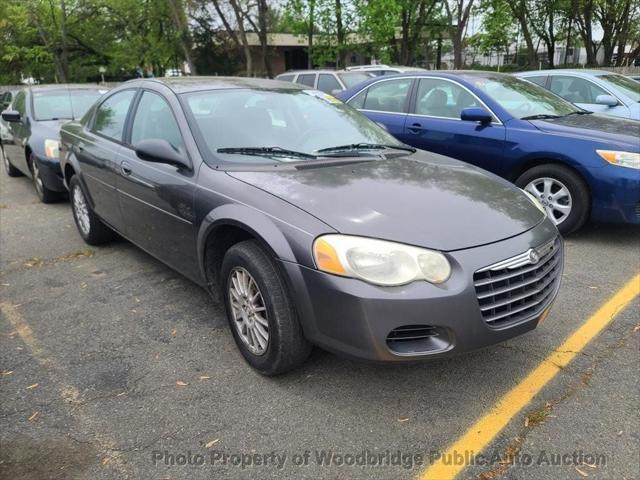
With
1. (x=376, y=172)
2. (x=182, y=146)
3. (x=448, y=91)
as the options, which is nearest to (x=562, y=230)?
(x=448, y=91)

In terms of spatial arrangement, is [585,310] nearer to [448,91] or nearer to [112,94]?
[448,91]

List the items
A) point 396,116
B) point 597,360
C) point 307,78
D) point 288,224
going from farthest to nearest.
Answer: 1. point 307,78
2. point 396,116
3. point 597,360
4. point 288,224

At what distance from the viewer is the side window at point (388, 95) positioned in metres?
6.34

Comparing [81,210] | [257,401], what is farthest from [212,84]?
[257,401]

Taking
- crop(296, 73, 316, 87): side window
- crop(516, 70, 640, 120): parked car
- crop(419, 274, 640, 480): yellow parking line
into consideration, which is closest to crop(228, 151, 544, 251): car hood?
crop(419, 274, 640, 480): yellow parking line

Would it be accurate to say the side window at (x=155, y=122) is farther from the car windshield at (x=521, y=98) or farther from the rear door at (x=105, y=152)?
the car windshield at (x=521, y=98)

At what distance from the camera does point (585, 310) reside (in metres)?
3.57

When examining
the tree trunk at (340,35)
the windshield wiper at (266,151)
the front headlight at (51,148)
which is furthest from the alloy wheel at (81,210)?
the tree trunk at (340,35)

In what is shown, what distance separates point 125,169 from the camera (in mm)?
3869

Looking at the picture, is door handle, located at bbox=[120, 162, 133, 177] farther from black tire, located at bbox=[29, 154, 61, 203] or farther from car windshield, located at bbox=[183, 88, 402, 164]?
black tire, located at bbox=[29, 154, 61, 203]

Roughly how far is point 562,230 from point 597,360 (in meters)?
2.26

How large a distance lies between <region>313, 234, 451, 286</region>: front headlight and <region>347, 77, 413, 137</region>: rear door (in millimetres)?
4131

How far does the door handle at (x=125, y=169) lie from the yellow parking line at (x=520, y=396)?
2.82 metres

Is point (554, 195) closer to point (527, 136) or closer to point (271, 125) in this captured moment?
point (527, 136)
